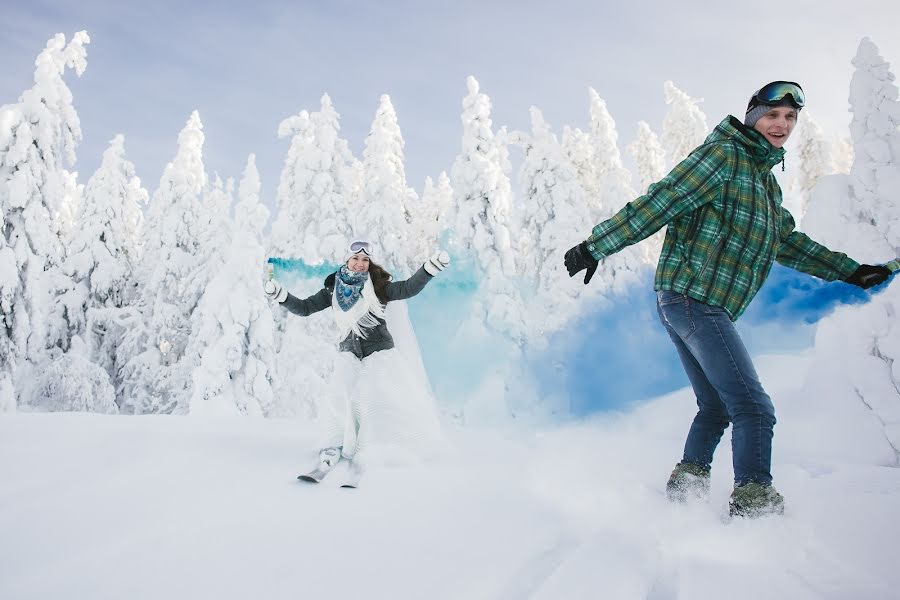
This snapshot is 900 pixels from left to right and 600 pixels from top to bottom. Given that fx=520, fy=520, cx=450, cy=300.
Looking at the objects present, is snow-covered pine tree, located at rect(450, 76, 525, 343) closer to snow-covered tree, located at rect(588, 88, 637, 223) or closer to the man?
snow-covered tree, located at rect(588, 88, 637, 223)

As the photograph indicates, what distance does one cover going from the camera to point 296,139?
21094mm

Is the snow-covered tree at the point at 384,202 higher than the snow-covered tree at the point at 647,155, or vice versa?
the snow-covered tree at the point at 647,155

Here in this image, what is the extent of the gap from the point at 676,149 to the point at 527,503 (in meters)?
29.5

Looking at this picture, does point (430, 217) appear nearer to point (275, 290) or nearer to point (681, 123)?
point (681, 123)

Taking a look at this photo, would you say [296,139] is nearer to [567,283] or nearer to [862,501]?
[567,283]

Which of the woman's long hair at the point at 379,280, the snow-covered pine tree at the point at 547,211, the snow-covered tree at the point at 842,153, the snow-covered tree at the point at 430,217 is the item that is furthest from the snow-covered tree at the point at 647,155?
the woman's long hair at the point at 379,280

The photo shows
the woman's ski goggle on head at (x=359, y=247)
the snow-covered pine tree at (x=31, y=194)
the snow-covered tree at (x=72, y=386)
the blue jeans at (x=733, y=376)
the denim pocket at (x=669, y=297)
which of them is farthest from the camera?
the snow-covered tree at (x=72, y=386)

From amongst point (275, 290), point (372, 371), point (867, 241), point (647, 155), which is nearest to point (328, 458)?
point (372, 371)

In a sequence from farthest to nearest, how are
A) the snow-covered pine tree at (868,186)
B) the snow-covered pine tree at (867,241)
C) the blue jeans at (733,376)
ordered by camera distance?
the snow-covered pine tree at (868,186) → the snow-covered pine tree at (867,241) → the blue jeans at (733,376)

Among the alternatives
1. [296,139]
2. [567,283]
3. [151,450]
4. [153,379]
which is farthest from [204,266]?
[151,450]

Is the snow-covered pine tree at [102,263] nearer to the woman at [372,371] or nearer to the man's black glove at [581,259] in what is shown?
the woman at [372,371]

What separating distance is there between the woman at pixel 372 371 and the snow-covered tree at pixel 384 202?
14.1m

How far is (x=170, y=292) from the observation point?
19250 millimetres

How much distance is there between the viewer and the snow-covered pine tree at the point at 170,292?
18844 millimetres
